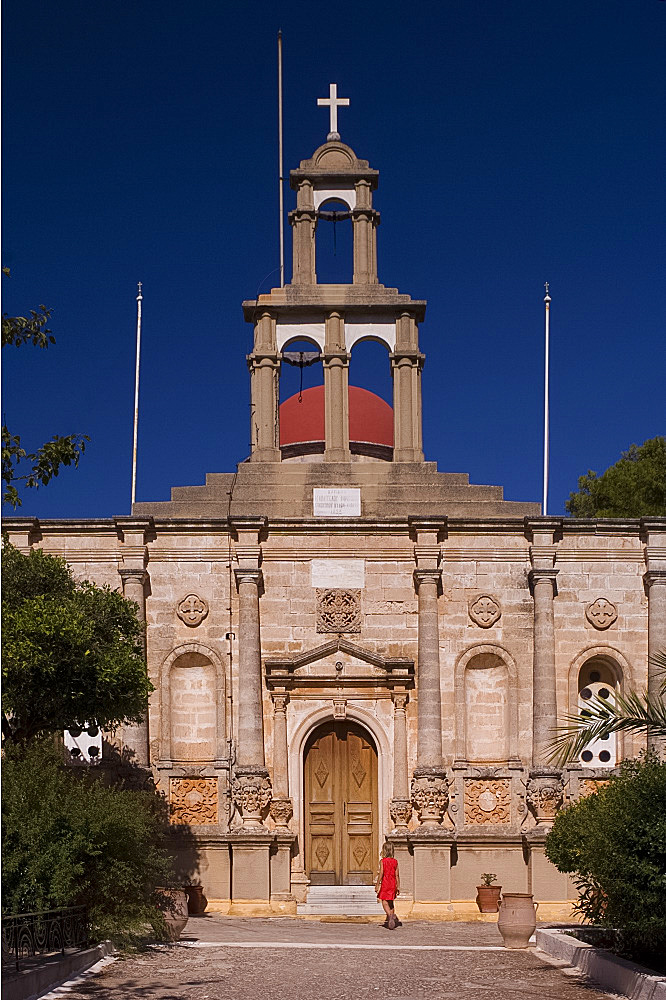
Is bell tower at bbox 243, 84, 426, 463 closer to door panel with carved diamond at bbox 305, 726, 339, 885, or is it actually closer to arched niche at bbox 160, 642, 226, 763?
arched niche at bbox 160, 642, 226, 763

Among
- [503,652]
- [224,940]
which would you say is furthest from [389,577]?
[224,940]

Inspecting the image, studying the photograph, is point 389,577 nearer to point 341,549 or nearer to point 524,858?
point 341,549

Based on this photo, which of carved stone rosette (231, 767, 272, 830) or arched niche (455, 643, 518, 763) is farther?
arched niche (455, 643, 518, 763)

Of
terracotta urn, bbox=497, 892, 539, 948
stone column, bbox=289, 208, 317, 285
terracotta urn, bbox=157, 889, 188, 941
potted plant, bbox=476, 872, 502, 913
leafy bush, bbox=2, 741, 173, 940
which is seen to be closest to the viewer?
leafy bush, bbox=2, 741, 173, 940

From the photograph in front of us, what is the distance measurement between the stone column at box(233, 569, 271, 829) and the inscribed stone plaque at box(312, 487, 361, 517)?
70.0 inches

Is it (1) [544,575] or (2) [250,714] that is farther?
(1) [544,575]

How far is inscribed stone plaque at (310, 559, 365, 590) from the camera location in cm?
2566

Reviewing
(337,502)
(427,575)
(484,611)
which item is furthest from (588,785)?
(337,502)

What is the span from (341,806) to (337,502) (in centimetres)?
587

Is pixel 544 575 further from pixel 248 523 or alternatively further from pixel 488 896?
pixel 488 896

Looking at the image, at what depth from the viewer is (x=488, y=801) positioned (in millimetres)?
24812

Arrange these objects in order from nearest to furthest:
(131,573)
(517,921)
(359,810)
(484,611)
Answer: (517,921), (359,810), (131,573), (484,611)

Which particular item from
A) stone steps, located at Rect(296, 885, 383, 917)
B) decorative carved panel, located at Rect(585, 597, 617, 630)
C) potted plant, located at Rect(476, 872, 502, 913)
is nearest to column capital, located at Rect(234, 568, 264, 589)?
stone steps, located at Rect(296, 885, 383, 917)

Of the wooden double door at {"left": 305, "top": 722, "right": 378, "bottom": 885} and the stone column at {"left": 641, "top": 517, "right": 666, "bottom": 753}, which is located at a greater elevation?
the stone column at {"left": 641, "top": 517, "right": 666, "bottom": 753}
